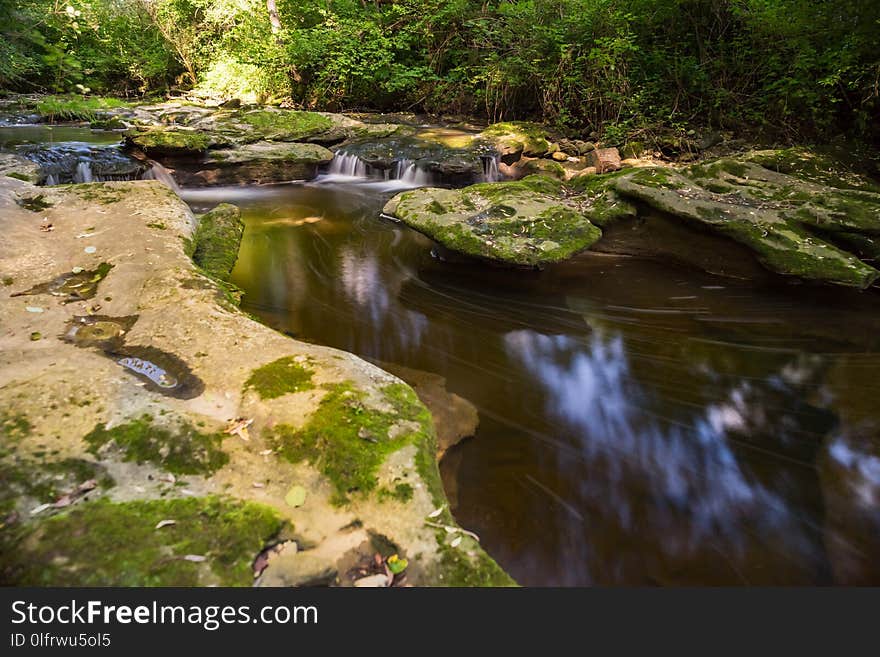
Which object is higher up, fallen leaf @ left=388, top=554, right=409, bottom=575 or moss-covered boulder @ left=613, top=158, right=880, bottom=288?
moss-covered boulder @ left=613, top=158, right=880, bottom=288

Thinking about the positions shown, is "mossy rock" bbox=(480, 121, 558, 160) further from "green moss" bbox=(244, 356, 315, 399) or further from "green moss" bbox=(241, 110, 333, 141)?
"green moss" bbox=(244, 356, 315, 399)

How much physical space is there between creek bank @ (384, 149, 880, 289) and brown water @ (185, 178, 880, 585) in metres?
0.46

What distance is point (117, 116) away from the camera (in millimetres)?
14047

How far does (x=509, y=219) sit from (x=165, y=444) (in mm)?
4896

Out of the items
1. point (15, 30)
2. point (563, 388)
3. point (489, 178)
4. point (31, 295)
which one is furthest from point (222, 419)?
point (15, 30)

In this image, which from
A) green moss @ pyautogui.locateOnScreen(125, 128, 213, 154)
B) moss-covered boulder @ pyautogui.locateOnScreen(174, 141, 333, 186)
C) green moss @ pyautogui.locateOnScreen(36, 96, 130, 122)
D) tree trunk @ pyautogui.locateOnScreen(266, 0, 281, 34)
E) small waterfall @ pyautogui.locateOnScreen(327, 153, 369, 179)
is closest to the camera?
green moss @ pyautogui.locateOnScreen(125, 128, 213, 154)

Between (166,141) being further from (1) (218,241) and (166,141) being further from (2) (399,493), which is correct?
(2) (399,493)

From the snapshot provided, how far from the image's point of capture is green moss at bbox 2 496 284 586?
1.56 m

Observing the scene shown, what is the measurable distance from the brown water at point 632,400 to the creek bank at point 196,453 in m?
0.87

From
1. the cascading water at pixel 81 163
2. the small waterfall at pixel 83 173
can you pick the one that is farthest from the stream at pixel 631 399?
the small waterfall at pixel 83 173

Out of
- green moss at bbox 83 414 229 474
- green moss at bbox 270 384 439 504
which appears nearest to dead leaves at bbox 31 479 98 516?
green moss at bbox 83 414 229 474

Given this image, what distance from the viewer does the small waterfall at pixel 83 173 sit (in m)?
8.88

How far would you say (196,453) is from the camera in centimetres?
216

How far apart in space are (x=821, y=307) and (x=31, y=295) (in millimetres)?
7475
